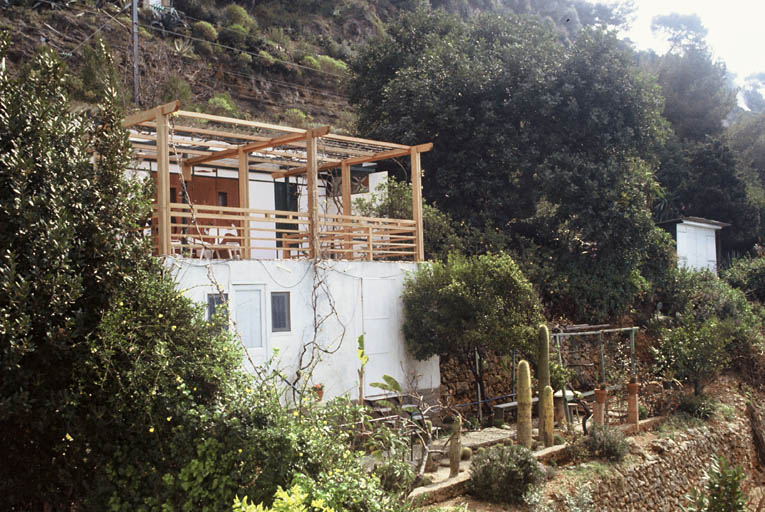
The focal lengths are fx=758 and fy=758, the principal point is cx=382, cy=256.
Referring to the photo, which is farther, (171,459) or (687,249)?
(687,249)

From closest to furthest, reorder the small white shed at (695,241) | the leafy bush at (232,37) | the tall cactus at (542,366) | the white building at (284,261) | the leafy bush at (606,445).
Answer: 1. the white building at (284,261)
2. the tall cactus at (542,366)
3. the leafy bush at (606,445)
4. the small white shed at (695,241)
5. the leafy bush at (232,37)

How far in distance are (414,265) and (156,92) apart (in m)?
19.3

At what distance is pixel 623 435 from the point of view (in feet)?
49.5

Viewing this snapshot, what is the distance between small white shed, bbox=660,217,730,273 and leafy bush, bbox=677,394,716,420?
33.4 ft

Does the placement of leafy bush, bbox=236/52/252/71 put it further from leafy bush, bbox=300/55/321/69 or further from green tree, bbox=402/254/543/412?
green tree, bbox=402/254/543/412

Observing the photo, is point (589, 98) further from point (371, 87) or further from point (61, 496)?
point (61, 496)

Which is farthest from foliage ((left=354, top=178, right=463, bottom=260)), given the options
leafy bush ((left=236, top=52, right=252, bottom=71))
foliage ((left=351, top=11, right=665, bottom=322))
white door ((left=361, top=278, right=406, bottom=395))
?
leafy bush ((left=236, top=52, right=252, bottom=71))

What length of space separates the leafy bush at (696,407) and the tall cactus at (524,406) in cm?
670

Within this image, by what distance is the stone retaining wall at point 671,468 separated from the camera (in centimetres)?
1395

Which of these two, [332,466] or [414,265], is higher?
[414,265]

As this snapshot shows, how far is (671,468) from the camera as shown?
1579 cm

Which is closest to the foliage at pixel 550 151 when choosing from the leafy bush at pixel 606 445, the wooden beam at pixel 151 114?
the leafy bush at pixel 606 445

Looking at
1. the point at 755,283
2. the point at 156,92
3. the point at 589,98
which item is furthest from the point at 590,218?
the point at 156,92

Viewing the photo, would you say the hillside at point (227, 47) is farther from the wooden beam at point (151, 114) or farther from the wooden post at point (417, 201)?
the wooden beam at point (151, 114)
